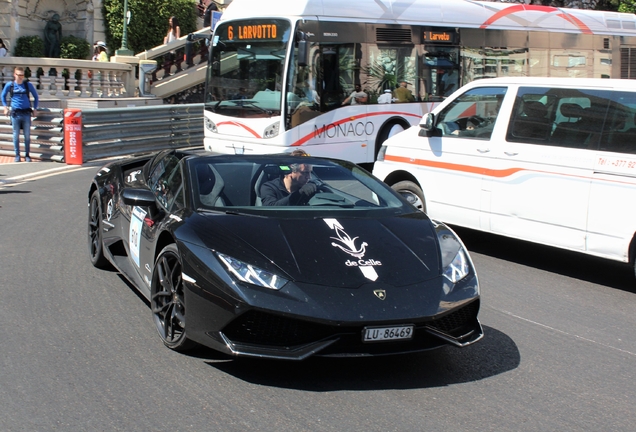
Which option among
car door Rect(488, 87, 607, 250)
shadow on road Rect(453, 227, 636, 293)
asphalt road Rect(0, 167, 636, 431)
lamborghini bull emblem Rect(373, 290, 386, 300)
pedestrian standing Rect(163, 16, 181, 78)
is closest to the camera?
asphalt road Rect(0, 167, 636, 431)

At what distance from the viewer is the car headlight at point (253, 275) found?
465 cm

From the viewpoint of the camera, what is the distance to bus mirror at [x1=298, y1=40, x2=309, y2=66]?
14.1 meters

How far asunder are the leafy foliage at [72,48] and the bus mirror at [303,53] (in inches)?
778

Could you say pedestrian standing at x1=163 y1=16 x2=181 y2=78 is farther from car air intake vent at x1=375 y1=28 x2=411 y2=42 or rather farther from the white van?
the white van

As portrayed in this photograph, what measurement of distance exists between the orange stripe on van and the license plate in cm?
410

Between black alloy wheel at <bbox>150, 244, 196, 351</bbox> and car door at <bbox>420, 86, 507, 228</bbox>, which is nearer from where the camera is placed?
black alloy wheel at <bbox>150, 244, 196, 351</bbox>

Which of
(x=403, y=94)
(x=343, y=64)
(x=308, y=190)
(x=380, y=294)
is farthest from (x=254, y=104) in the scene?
(x=380, y=294)

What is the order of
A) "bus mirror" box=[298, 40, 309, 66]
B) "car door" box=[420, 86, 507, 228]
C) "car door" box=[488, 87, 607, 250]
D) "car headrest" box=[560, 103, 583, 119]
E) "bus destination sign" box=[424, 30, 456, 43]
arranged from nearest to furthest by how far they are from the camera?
1. "car door" box=[488, 87, 607, 250]
2. "car headrest" box=[560, 103, 583, 119]
3. "car door" box=[420, 86, 507, 228]
4. "bus mirror" box=[298, 40, 309, 66]
5. "bus destination sign" box=[424, 30, 456, 43]

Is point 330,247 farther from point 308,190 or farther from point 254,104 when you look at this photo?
point 254,104

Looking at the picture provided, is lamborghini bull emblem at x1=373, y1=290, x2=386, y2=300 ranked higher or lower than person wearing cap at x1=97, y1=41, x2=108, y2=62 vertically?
lower

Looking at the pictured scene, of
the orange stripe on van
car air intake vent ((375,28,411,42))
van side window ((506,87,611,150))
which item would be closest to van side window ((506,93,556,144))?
van side window ((506,87,611,150))

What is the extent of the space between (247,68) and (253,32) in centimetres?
68

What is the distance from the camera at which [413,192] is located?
954cm

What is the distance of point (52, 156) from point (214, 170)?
467 inches
